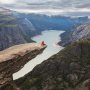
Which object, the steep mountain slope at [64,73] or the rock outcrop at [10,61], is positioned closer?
the rock outcrop at [10,61]

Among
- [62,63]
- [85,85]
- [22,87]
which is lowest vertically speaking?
[22,87]

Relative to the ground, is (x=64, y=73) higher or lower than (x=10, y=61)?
lower

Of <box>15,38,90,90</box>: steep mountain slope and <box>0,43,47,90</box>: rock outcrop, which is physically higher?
<box>0,43,47,90</box>: rock outcrop

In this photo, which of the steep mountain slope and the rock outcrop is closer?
the rock outcrop

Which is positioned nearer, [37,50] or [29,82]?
[37,50]

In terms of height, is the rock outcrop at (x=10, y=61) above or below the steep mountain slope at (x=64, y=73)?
above

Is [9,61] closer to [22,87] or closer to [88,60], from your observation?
[22,87]

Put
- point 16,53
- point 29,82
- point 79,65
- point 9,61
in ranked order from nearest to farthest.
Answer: point 9,61, point 16,53, point 29,82, point 79,65

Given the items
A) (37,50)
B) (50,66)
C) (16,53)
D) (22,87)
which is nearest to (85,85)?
(50,66)
